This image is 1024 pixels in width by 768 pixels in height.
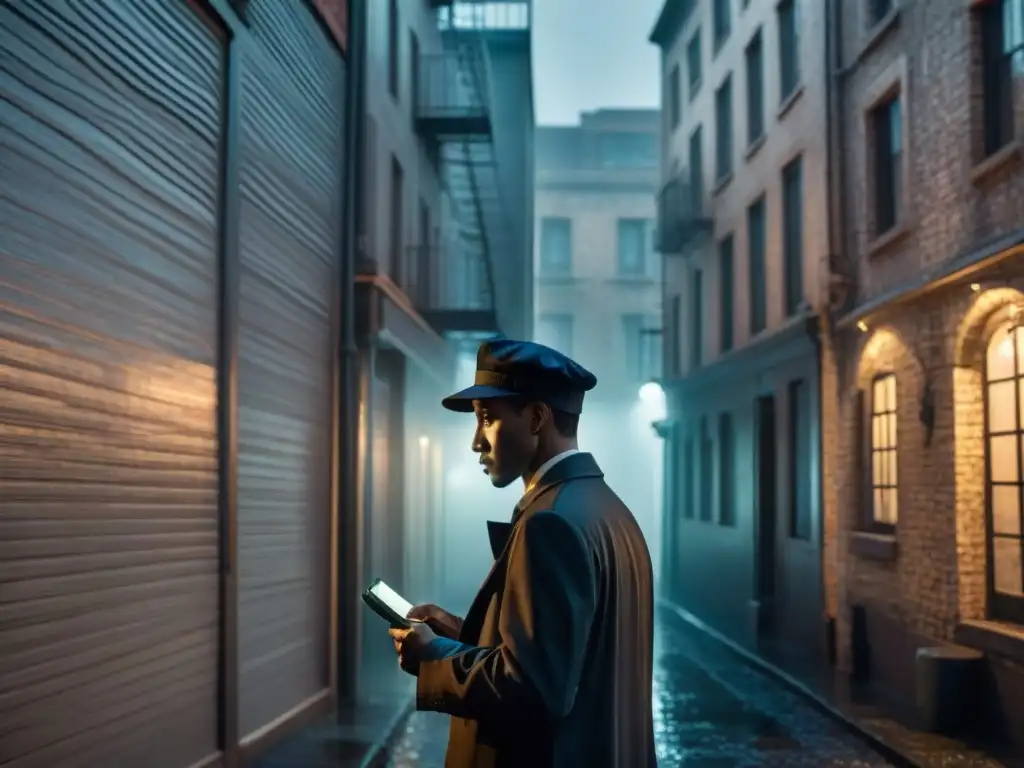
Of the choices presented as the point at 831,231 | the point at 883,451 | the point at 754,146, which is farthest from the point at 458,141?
the point at 883,451

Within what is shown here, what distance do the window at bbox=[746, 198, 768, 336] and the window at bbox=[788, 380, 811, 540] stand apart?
2.53m

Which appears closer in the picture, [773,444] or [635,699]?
[635,699]

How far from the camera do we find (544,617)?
278 cm

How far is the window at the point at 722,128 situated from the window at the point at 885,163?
794cm

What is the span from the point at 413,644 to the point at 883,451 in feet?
40.9

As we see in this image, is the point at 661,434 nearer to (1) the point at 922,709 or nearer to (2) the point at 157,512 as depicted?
(1) the point at 922,709

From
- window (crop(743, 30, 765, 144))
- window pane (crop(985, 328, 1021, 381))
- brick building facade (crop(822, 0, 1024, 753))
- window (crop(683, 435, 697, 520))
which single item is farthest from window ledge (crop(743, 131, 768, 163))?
window pane (crop(985, 328, 1021, 381))

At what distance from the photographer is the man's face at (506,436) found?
126 inches

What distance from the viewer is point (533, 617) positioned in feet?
9.14

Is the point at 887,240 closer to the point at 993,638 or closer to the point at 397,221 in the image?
the point at 993,638

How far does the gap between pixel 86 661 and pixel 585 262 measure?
36.7 metres

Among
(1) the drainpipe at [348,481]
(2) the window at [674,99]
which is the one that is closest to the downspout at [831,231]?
(1) the drainpipe at [348,481]

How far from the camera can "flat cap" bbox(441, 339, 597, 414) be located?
3.16m

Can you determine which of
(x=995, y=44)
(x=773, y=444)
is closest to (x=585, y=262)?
(x=773, y=444)
